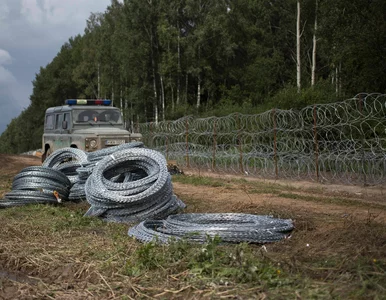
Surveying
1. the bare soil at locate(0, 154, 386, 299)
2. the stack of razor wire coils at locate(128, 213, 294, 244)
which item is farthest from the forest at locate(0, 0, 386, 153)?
the stack of razor wire coils at locate(128, 213, 294, 244)

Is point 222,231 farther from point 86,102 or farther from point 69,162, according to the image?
point 86,102

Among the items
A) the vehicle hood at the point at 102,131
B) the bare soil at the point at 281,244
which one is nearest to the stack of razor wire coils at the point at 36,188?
the bare soil at the point at 281,244

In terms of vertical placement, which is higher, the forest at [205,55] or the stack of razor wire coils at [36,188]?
the forest at [205,55]

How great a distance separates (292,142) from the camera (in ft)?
47.7

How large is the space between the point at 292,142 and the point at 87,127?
5976mm

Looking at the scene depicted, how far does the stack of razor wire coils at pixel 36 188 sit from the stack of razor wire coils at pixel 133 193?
146 centimetres

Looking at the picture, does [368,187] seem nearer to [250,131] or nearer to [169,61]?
[250,131]

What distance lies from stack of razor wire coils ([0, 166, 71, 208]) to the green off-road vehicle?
3.85 m

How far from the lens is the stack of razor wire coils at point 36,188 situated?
955 centimetres

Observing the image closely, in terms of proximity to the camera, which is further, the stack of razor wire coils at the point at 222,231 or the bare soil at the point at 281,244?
the stack of razor wire coils at the point at 222,231

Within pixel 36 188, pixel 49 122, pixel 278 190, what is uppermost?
pixel 49 122

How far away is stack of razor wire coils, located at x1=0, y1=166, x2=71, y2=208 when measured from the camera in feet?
31.3

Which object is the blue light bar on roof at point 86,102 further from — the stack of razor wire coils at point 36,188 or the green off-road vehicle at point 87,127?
the stack of razor wire coils at point 36,188

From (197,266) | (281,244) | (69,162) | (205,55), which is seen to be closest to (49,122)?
(69,162)
